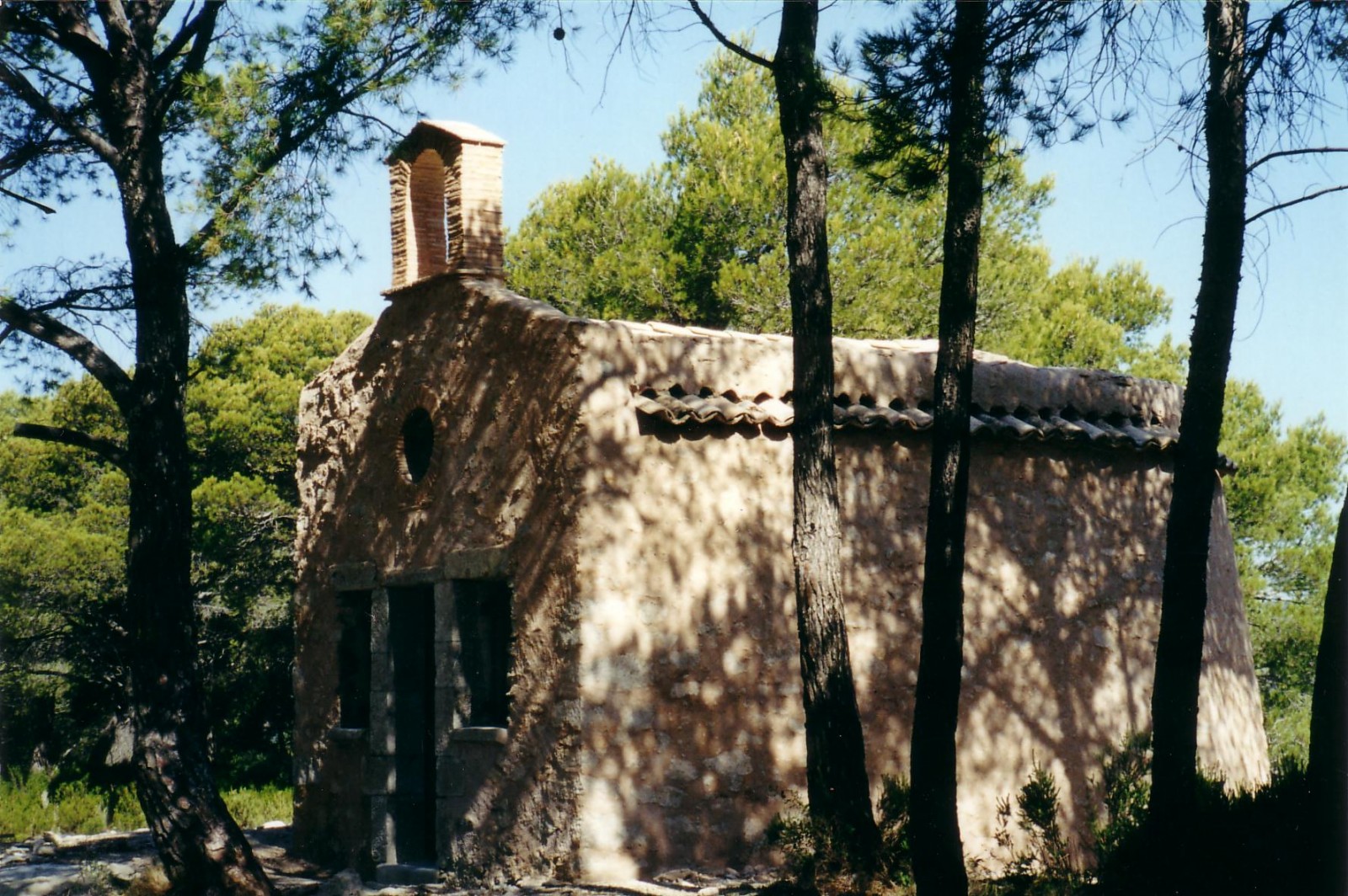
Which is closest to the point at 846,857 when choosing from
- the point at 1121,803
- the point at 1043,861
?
the point at 1043,861

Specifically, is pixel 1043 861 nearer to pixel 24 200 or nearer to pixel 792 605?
pixel 792 605

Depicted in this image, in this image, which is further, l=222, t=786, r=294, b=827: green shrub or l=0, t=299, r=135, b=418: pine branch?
l=222, t=786, r=294, b=827: green shrub

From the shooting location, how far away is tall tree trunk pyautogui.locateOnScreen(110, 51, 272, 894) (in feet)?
30.8

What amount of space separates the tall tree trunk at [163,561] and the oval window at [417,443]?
2.00 m

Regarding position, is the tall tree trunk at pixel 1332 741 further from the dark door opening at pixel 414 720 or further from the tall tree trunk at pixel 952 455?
the dark door opening at pixel 414 720

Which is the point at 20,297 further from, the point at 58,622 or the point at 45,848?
the point at 58,622

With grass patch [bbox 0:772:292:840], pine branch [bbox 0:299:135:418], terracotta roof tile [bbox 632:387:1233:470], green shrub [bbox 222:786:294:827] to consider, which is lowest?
green shrub [bbox 222:786:294:827]

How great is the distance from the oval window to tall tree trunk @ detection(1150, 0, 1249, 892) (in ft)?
19.8

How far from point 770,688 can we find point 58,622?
17.6m

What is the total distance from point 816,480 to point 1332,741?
328 cm

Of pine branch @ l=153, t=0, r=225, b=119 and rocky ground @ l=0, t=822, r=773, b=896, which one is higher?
pine branch @ l=153, t=0, r=225, b=119

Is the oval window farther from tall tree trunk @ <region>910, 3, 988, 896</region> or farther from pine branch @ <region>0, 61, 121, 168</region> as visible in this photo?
tall tree trunk @ <region>910, 3, 988, 896</region>

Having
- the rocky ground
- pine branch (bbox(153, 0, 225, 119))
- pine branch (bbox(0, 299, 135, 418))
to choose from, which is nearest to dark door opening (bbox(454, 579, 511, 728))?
the rocky ground

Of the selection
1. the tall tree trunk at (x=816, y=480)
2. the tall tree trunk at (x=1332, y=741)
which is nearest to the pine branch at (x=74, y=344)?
the tall tree trunk at (x=816, y=480)
